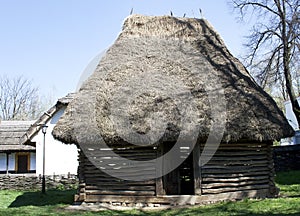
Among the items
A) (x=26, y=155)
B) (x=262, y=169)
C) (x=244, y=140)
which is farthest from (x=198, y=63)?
(x=26, y=155)

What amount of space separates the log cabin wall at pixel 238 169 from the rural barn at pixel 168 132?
0.10 ft

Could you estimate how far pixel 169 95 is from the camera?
12312 mm

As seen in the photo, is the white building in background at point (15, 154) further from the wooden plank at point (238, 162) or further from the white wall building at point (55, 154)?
the wooden plank at point (238, 162)

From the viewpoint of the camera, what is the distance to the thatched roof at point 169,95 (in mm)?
11570

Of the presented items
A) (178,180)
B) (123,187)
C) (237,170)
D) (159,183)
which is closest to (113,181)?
(123,187)

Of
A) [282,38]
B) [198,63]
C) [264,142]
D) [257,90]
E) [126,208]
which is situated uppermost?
[282,38]

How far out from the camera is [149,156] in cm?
1201

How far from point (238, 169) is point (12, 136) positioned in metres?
17.4

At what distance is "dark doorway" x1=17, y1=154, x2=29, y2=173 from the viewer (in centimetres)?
2722

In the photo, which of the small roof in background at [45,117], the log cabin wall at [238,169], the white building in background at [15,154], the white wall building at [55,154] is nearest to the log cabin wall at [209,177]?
the log cabin wall at [238,169]

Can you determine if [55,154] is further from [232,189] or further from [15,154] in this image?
[232,189]

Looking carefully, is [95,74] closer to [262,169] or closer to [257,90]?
[257,90]

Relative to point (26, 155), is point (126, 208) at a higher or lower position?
lower

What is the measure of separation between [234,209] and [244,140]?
2466mm
